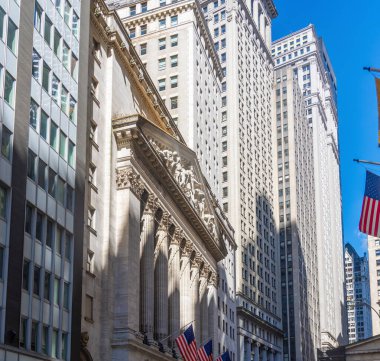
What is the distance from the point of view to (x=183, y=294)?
79562 millimetres

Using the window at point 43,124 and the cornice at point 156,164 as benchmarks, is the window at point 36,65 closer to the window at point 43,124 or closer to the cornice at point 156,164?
the window at point 43,124

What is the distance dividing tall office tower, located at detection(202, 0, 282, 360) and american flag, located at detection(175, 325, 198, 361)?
61504mm

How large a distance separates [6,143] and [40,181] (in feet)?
14.2

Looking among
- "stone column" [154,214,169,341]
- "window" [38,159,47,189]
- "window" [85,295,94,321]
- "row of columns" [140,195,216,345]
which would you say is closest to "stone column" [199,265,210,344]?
"row of columns" [140,195,216,345]

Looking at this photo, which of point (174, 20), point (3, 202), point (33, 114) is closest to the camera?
point (3, 202)

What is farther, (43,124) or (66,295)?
(66,295)

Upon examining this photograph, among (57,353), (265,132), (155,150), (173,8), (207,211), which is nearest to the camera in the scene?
(57,353)

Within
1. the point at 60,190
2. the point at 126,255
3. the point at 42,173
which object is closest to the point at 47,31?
the point at 42,173

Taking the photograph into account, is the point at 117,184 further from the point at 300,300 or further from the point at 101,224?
the point at 300,300

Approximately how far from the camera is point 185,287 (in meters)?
80.0

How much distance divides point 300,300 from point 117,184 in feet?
375

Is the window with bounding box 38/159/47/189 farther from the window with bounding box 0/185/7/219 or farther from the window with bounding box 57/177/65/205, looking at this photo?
the window with bounding box 0/185/7/219

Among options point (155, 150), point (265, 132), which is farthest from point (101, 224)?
point (265, 132)

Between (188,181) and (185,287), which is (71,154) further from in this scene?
(185,287)
